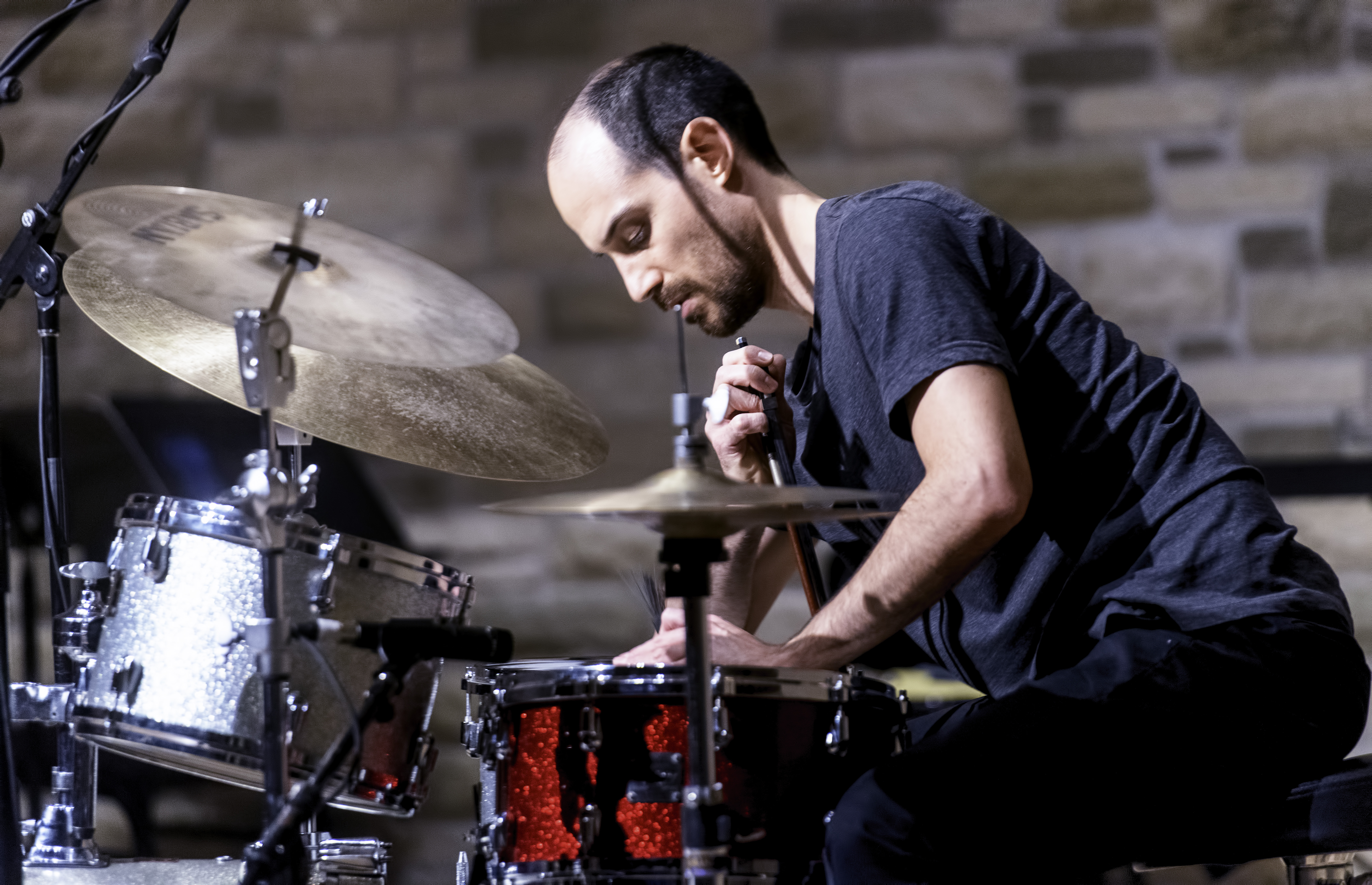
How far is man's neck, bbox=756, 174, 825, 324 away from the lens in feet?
5.98

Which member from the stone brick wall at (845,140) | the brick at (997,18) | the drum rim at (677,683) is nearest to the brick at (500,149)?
the stone brick wall at (845,140)

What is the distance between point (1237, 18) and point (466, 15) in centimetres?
182

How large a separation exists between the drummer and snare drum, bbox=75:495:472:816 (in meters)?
0.33

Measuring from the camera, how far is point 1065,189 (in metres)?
3.18

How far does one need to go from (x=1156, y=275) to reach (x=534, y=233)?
1.48 metres

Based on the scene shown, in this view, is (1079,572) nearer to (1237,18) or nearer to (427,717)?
(427,717)

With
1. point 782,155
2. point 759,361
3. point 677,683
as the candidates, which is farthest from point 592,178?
point 782,155

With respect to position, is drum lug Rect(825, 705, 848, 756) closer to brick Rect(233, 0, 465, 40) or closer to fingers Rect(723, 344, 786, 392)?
fingers Rect(723, 344, 786, 392)

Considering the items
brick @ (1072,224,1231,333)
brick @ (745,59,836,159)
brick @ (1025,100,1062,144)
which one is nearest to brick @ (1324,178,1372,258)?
brick @ (1072,224,1231,333)

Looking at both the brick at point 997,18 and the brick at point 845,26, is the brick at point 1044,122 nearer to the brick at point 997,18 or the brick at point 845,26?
the brick at point 997,18

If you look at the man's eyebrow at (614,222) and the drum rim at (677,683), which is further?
the man's eyebrow at (614,222)

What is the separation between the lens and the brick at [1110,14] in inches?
124

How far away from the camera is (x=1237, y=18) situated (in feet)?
10.2

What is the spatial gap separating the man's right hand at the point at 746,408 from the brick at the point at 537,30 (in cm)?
175
